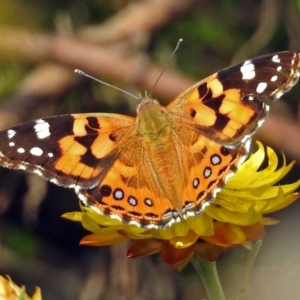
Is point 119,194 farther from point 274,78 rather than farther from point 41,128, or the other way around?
point 274,78

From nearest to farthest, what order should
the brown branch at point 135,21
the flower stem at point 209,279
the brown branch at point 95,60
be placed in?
the flower stem at point 209,279 → the brown branch at point 95,60 → the brown branch at point 135,21

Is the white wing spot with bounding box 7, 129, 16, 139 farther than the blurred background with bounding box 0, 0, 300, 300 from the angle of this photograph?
No

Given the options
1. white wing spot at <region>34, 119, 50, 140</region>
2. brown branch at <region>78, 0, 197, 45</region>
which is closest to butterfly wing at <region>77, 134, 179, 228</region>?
white wing spot at <region>34, 119, 50, 140</region>

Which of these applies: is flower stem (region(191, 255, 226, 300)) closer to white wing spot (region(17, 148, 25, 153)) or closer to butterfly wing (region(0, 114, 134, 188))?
butterfly wing (region(0, 114, 134, 188))

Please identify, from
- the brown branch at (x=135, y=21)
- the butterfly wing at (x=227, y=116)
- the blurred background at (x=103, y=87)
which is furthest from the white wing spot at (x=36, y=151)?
the brown branch at (x=135, y=21)

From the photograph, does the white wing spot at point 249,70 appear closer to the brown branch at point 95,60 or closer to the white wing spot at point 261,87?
the white wing spot at point 261,87

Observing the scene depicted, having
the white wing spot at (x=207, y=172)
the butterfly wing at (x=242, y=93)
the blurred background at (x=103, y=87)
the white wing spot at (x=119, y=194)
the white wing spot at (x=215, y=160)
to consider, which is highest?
the butterfly wing at (x=242, y=93)
